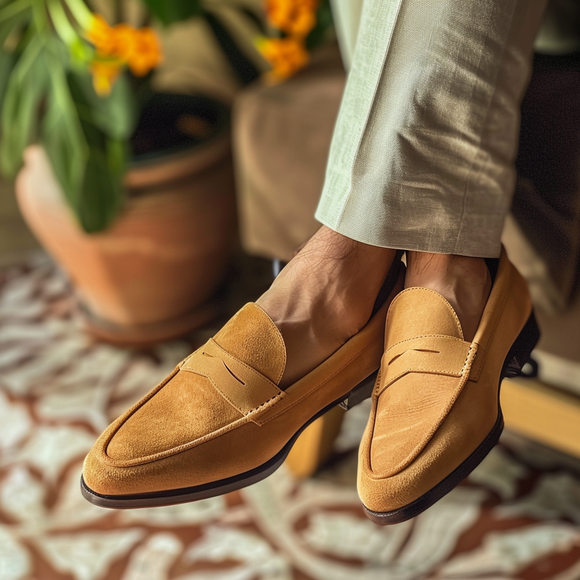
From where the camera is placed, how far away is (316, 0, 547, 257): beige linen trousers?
0.44m

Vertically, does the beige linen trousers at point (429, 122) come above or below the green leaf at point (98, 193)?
above

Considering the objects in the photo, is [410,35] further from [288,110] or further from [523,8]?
[288,110]

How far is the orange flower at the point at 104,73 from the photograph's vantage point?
934mm

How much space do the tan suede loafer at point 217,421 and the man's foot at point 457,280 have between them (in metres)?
0.07

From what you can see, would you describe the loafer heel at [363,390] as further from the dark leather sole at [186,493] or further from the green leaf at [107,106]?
the green leaf at [107,106]

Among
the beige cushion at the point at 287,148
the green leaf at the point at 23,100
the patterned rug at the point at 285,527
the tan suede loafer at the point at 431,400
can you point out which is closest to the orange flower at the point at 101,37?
the green leaf at the point at 23,100

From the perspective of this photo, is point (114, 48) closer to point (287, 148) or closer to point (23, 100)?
point (23, 100)

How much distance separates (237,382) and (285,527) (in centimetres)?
47

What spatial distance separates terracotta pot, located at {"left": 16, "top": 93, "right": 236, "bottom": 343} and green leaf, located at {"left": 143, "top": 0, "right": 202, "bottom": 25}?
0.21 metres

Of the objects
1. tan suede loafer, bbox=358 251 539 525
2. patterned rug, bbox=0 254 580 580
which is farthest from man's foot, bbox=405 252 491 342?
patterned rug, bbox=0 254 580 580

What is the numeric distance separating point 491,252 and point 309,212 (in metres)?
0.38

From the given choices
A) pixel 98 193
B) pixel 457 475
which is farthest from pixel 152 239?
pixel 457 475

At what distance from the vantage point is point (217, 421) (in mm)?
434

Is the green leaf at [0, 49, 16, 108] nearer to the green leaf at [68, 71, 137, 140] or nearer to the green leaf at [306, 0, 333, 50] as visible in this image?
the green leaf at [68, 71, 137, 140]
